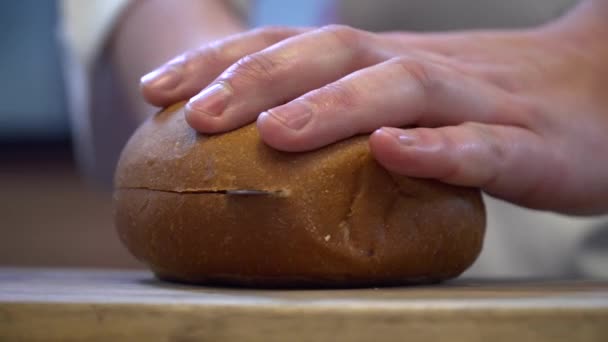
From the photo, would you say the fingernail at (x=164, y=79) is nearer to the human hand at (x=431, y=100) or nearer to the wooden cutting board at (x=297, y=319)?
the human hand at (x=431, y=100)

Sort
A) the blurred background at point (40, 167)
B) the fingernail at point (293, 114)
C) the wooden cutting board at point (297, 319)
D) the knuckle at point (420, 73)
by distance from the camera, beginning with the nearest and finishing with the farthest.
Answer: the wooden cutting board at point (297, 319), the fingernail at point (293, 114), the knuckle at point (420, 73), the blurred background at point (40, 167)

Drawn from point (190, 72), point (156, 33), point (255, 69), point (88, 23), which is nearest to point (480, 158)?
point (255, 69)

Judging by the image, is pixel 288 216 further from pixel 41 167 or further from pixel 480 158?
pixel 41 167

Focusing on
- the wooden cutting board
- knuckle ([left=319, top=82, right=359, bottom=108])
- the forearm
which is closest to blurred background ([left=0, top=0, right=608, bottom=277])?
the forearm

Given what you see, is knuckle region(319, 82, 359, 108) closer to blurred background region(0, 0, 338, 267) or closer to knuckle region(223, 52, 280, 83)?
knuckle region(223, 52, 280, 83)

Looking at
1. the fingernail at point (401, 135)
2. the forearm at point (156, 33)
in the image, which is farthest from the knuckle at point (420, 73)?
the forearm at point (156, 33)

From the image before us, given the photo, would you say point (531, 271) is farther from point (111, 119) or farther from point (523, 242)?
point (111, 119)

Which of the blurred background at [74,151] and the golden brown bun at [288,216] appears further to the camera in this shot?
the blurred background at [74,151]
